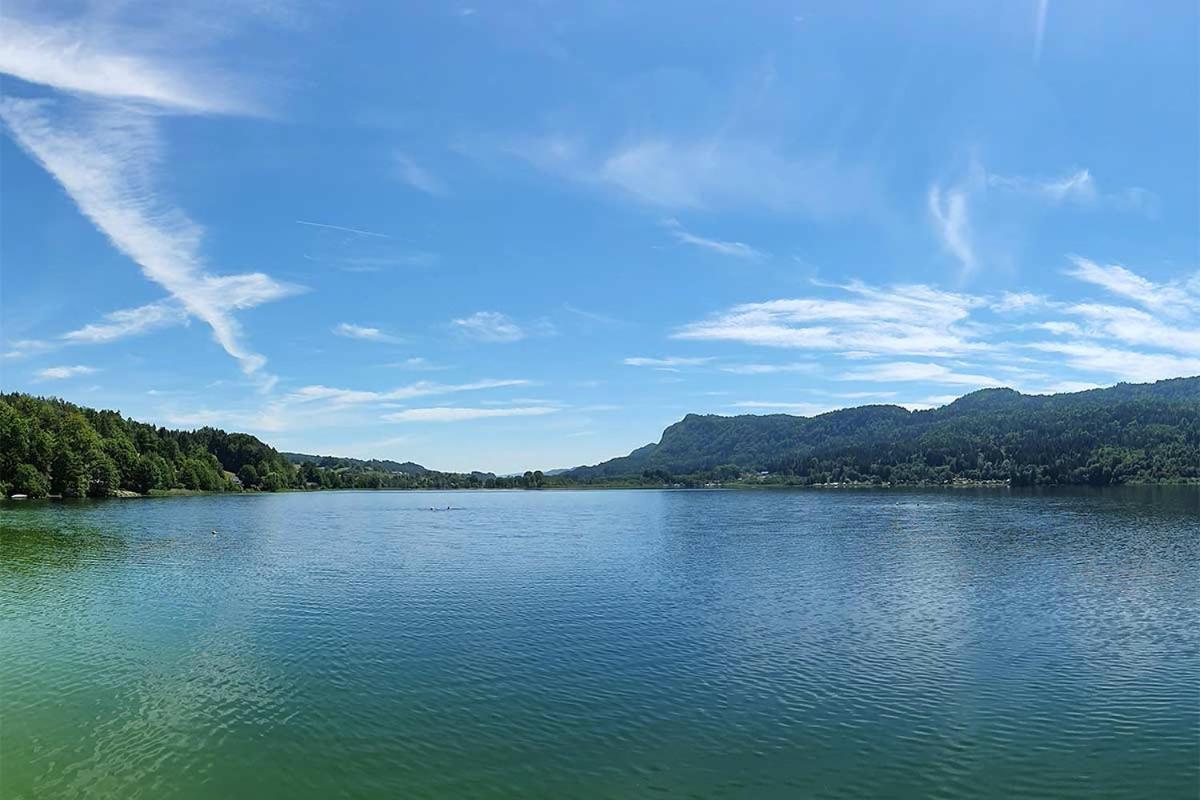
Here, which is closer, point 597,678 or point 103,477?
point 597,678

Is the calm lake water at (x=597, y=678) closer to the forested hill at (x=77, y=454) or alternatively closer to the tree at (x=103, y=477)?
the forested hill at (x=77, y=454)

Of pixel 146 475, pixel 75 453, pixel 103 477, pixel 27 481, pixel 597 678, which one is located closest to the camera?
pixel 597 678

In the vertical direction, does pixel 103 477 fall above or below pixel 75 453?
below

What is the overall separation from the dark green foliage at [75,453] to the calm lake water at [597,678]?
8860 cm

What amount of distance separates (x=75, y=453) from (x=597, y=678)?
150m

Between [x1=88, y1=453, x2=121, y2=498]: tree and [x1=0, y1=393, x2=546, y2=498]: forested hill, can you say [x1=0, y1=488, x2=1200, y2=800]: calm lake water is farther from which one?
[x1=88, y1=453, x2=121, y2=498]: tree

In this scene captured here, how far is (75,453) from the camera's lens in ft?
460

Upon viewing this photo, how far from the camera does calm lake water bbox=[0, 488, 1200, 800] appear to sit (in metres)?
18.7

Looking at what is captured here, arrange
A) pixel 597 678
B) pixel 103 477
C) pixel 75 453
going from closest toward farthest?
1. pixel 597 678
2. pixel 75 453
3. pixel 103 477

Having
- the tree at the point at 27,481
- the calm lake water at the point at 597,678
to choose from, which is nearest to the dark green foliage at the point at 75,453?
the tree at the point at 27,481

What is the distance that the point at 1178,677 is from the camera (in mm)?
26812

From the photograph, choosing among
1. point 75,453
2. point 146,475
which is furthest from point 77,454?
point 146,475

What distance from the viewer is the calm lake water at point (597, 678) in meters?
18.7

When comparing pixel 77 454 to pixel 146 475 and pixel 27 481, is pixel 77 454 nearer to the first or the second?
pixel 27 481
